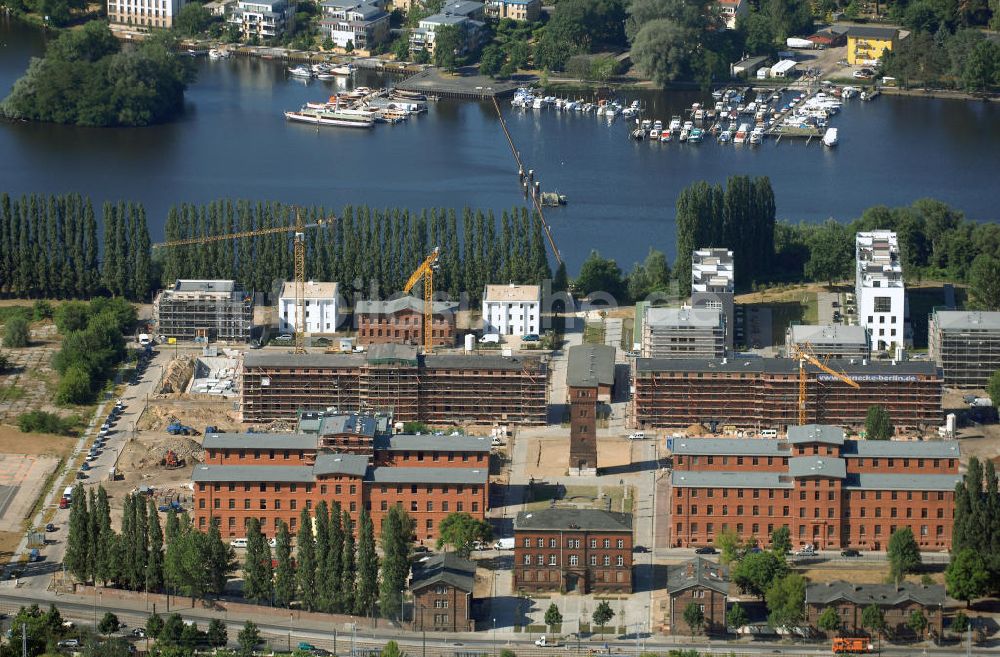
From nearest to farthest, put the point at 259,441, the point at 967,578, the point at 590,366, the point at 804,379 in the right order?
the point at 967,578 → the point at 259,441 → the point at 590,366 → the point at 804,379

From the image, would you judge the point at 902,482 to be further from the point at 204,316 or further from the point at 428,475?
the point at 204,316

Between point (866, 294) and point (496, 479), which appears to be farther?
point (866, 294)

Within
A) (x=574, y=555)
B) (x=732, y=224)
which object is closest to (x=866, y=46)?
(x=732, y=224)

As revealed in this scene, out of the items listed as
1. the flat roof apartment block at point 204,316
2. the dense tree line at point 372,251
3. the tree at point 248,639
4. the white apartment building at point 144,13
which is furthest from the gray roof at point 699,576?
the white apartment building at point 144,13

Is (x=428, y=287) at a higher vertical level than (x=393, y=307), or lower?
higher

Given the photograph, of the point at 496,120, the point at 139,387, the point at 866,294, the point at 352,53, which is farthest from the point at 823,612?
the point at 352,53

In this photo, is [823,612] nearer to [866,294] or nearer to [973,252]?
[866,294]

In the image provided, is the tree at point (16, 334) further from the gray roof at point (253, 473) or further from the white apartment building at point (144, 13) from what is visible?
the white apartment building at point (144, 13)
